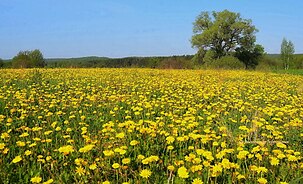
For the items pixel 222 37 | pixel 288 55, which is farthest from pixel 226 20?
pixel 288 55

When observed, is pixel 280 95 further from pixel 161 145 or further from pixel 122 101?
pixel 161 145

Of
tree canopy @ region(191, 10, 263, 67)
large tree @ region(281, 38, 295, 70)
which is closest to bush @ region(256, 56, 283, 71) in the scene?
tree canopy @ region(191, 10, 263, 67)

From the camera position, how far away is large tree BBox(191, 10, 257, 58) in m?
50.8

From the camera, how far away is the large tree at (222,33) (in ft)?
167

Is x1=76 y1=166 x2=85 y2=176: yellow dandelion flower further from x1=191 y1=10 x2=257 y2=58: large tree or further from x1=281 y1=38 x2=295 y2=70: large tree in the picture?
x1=281 y1=38 x2=295 y2=70: large tree

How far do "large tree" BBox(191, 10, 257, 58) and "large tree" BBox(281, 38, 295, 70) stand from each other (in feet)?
125

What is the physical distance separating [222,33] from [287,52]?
1770 inches

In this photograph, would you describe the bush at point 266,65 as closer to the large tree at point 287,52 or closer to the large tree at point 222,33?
the large tree at point 222,33

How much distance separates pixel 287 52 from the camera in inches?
3425

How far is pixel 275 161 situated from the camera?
2955mm

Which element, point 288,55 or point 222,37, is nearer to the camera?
point 222,37

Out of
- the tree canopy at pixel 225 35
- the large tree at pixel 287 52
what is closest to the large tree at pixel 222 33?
the tree canopy at pixel 225 35

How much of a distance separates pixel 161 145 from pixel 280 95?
543cm

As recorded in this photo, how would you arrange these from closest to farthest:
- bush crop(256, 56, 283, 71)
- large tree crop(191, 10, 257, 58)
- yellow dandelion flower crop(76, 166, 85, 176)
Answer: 1. yellow dandelion flower crop(76, 166, 85, 176)
2. bush crop(256, 56, 283, 71)
3. large tree crop(191, 10, 257, 58)
